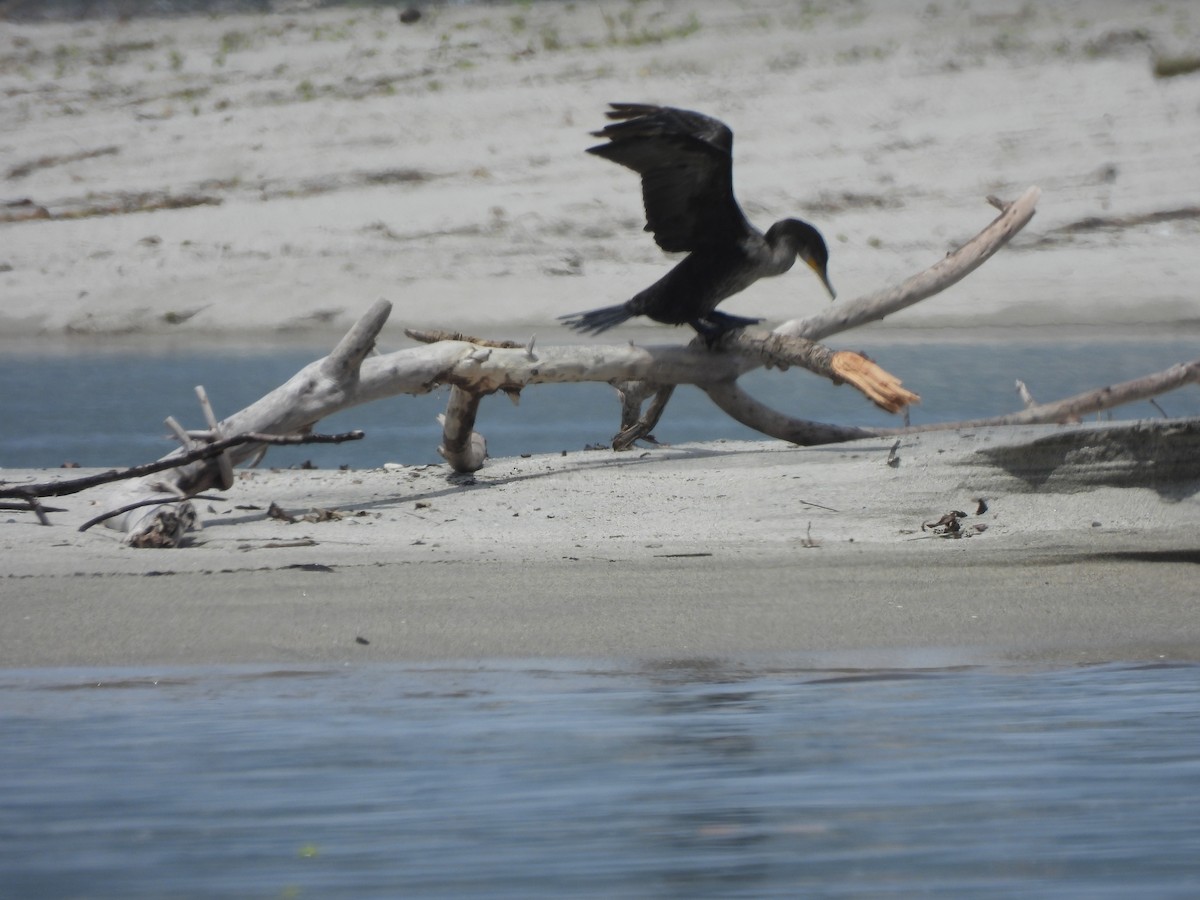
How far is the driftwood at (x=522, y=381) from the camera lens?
18.8 feet

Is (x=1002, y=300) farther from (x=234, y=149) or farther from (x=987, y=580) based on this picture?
(x=987, y=580)

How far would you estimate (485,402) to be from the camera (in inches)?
514

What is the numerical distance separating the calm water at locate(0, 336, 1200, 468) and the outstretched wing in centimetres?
215

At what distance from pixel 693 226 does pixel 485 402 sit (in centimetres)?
646

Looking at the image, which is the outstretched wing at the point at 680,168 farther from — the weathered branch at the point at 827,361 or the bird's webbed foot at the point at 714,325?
the weathered branch at the point at 827,361

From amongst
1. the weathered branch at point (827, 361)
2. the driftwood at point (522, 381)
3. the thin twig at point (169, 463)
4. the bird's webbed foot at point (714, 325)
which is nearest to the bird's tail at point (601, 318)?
the driftwood at point (522, 381)

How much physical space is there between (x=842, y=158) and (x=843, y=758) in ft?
57.1

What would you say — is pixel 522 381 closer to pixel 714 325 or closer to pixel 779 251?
pixel 714 325

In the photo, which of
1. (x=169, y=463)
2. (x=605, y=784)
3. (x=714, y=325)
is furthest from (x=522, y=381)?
(x=605, y=784)

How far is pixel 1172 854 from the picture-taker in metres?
2.23

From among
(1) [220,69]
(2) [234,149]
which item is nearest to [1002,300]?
(2) [234,149]

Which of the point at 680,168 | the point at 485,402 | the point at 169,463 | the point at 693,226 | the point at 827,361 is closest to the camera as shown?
the point at 169,463

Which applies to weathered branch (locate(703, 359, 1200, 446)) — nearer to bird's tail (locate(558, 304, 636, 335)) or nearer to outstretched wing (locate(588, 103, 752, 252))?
bird's tail (locate(558, 304, 636, 335))

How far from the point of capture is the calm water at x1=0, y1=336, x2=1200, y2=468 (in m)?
9.49
